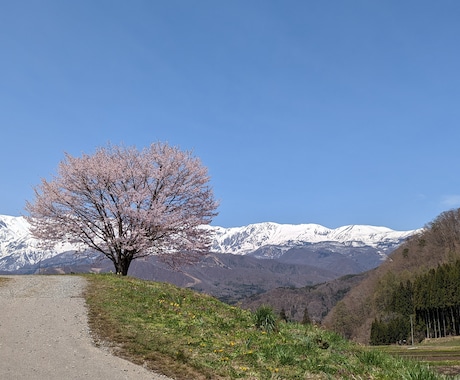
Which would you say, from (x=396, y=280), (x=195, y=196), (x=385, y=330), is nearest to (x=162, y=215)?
(x=195, y=196)

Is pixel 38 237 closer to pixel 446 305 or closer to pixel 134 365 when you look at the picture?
pixel 134 365

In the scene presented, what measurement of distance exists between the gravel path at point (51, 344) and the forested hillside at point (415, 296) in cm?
9292

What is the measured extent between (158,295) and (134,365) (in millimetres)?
9730

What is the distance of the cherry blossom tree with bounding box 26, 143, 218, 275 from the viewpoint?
103 feet

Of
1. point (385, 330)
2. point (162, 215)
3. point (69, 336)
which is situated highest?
point (162, 215)

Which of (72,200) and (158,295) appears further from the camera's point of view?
(72,200)

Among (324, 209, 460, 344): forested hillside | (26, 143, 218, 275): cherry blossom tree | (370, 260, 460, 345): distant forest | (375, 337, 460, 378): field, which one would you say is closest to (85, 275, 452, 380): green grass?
(375, 337, 460, 378): field

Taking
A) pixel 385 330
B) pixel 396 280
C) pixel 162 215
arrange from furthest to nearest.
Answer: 1. pixel 396 280
2. pixel 385 330
3. pixel 162 215

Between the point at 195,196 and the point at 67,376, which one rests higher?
the point at 195,196

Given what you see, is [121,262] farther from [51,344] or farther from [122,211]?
[51,344]

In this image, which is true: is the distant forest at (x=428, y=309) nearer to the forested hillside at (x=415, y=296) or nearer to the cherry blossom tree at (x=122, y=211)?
the forested hillside at (x=415, y=296)

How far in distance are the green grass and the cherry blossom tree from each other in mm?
13830

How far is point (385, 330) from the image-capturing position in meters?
112

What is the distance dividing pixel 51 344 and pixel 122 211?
67.1 feet
